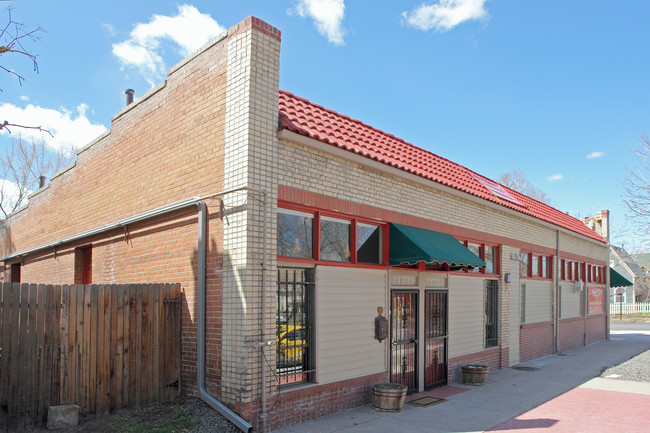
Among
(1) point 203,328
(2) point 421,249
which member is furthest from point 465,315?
(1) point 203,328

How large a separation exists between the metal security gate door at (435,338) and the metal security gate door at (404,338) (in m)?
0.41

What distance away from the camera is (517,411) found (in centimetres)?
879

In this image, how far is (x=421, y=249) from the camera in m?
9.04

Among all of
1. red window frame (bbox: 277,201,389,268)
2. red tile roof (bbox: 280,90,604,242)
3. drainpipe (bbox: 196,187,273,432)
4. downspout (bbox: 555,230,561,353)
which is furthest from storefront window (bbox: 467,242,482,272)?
drainpipe (bbox: 196,187,273,432)

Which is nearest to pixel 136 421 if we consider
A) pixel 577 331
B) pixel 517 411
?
pixel 517 411

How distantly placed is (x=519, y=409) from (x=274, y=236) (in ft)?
18.5

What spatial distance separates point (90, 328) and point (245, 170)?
3152 mm

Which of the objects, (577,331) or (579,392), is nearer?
(579,392)

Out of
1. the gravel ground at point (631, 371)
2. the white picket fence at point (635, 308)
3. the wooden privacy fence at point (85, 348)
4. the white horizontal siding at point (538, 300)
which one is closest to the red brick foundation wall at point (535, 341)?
the white horizontal siding at point (538, 300)

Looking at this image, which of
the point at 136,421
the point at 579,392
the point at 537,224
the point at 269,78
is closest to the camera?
the point at 136,421


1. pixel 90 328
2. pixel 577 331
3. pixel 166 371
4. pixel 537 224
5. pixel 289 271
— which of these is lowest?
pixel 577 331

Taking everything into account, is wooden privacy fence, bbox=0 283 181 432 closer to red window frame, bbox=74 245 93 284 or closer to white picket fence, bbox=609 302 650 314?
red window frame, bbox=74 245 93 284

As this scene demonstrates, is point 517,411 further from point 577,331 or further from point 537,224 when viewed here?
point 577,331

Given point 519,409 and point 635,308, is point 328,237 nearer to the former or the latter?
point 519,409
